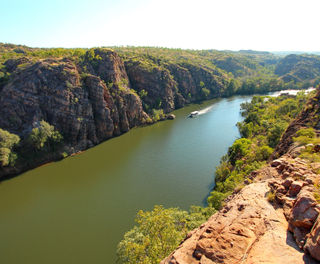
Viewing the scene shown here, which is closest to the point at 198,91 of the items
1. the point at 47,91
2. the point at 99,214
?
the point at 47,91

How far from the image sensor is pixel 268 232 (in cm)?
952

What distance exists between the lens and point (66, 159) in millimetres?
46500

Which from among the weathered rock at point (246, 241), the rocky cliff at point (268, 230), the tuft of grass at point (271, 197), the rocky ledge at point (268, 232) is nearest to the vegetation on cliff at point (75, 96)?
the tuft of grass at point (271, 197)

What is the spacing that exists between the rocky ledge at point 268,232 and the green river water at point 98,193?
53.7ft

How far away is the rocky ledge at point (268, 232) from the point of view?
26.8 ft

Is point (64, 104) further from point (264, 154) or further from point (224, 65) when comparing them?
point (224, 65)

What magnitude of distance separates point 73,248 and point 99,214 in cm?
553

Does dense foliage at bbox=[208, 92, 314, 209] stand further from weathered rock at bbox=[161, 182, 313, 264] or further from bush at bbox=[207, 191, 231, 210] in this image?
weathered rock at bbox=[161, 182, 313, 264]

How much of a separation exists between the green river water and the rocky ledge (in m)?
16.4

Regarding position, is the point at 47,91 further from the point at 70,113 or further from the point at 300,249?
the point at 300,249

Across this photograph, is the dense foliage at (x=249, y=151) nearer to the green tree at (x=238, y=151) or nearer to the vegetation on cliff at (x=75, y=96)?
the green tree at (x=238, y=151)

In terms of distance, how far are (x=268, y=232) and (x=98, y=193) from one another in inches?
1154

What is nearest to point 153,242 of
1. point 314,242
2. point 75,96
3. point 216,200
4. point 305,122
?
point 216,200

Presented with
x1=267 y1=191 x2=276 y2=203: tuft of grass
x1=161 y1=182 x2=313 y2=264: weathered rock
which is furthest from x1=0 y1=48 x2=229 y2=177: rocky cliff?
x1=267 y1=191 x2=276 y2=203: tuft of grass
